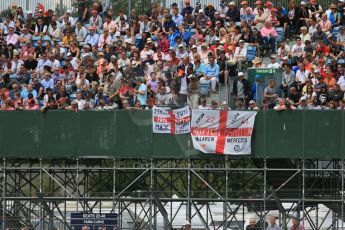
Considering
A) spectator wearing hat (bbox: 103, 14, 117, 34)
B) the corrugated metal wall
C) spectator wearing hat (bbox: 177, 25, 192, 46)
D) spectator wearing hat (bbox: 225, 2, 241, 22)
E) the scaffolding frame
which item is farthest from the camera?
the corrugated metal wall

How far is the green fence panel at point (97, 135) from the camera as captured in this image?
4559 centimetres

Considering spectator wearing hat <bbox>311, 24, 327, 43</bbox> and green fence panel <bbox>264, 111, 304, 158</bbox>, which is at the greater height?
spectator wearing hat <bbox>311, 24, 327, 43</bbox>

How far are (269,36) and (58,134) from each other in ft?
25.7

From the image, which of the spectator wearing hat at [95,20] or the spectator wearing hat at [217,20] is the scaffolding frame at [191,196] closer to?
the spectator wearing hat at [217,20]

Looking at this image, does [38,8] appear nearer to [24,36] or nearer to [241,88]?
[24,36]

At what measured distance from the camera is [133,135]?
149 ft

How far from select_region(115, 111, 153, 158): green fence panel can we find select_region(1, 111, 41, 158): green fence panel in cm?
250

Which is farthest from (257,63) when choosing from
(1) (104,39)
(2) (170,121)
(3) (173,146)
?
(1) (104,39)

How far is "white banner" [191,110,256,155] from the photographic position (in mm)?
44875

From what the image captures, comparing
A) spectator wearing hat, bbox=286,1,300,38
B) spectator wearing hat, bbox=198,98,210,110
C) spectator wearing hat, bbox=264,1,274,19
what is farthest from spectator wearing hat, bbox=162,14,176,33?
spectator wearing hat, bbox=198,98,210,110

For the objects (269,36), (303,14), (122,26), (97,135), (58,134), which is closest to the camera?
(97,135)

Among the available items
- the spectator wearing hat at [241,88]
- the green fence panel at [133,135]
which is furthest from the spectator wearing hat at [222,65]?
the green fence panel at [133,135]

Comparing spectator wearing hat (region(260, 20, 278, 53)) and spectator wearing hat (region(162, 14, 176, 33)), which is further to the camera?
spectator wearing hat (region(162, 14, 176, 33))

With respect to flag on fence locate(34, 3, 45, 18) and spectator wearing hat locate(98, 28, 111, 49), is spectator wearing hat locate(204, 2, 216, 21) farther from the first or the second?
flag on fence locate(34, 3, 45, 18)
